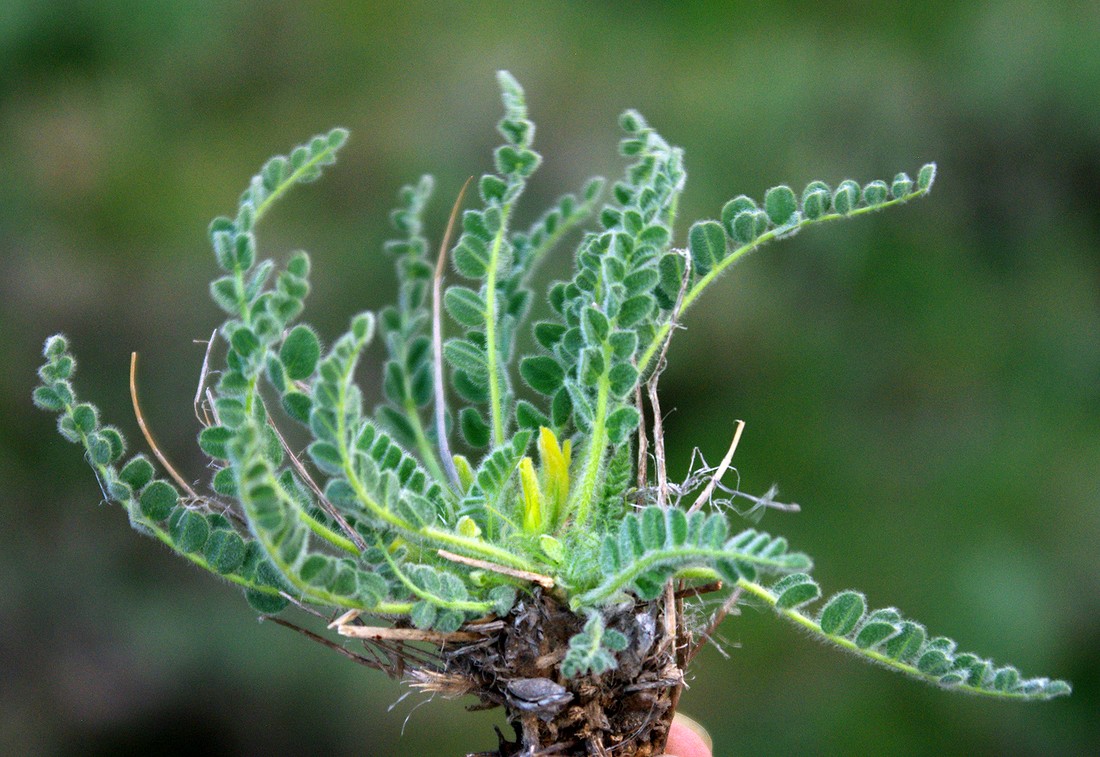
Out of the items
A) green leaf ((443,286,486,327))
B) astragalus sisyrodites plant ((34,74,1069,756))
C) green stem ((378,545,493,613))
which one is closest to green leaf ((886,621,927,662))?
astragalus sisyrodites plant ((34,74,1069,756))

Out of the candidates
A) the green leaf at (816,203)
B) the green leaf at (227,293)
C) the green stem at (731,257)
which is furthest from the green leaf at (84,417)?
the green leaf at (816,203)

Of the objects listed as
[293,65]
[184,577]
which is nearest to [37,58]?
[293,65]

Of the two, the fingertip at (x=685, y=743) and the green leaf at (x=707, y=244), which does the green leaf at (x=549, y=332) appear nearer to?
the green leaf at (x=707, y=244)

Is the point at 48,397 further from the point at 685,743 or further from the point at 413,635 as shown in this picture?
the point at 685,743

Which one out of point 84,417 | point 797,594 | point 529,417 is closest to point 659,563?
point 797,594

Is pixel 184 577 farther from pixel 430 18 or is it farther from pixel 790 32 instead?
pixel 790 32

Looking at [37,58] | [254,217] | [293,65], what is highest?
[293,65]
